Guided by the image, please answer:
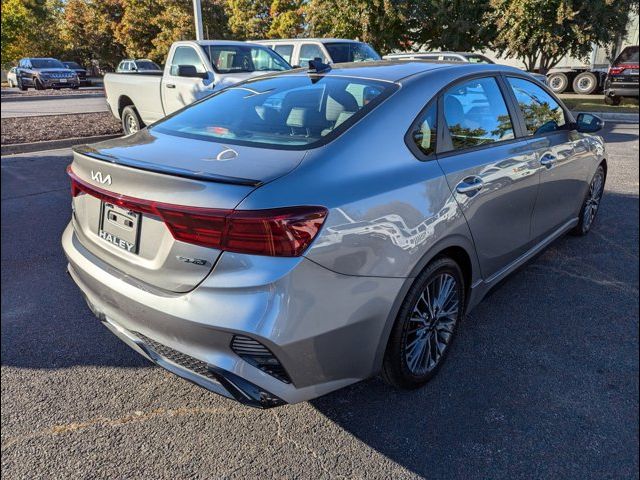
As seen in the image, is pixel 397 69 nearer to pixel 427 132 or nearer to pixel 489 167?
pixel 427 132

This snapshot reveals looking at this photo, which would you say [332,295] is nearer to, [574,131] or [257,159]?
[257,159]

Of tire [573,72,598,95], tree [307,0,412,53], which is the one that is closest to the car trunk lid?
tree [307,0,412,53]

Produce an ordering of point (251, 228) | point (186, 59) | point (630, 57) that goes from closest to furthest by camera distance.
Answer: point (251, 228), point (186, 59), point (630, 57)

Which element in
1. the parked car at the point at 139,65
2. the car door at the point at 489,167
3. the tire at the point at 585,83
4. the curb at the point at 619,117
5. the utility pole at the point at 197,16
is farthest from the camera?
the tire at the point at 585,83

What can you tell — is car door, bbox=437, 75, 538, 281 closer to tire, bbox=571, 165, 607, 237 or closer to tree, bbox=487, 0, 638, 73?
tire, bbox=571, 165, 607, 237

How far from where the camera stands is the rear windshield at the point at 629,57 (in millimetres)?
16625

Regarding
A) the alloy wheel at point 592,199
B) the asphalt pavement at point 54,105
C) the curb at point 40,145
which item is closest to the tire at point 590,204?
the alloy wheel at point 592,199

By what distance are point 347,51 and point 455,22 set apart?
9478 mm

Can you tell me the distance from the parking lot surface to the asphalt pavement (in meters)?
13.3

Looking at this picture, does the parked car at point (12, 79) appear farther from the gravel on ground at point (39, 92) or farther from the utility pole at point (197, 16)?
the utility pole at point (197, 16)

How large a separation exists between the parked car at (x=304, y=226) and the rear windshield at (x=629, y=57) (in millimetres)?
17211

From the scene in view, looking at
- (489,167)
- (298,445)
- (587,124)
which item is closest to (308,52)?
(587,124)

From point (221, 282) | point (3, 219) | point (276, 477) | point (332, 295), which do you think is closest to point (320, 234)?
point (332, 295)

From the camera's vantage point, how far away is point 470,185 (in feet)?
8.61
